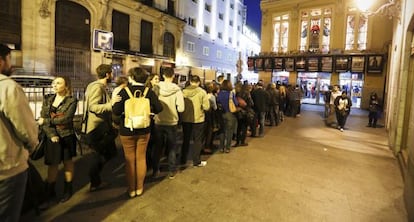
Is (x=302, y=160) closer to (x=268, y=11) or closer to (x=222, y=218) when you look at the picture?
(x=222, y=218)

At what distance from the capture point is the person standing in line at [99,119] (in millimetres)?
3922

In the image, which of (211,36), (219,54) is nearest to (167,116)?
(211,36)

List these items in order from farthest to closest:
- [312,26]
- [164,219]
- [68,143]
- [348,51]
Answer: [312,26]
[348,51]
[68,143]
[164,219]

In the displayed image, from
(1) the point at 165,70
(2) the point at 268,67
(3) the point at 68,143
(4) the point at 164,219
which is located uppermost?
(2) the point at 268,67

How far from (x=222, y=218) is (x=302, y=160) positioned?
138 inches

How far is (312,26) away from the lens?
24.6 meters

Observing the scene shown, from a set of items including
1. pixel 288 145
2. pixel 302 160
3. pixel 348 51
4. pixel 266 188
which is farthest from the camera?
pixel 348 51

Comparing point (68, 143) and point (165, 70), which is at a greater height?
point (165, 70)

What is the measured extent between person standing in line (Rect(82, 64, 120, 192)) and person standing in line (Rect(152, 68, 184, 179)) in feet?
2.78

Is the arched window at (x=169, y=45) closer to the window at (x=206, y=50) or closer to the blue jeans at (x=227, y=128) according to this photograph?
the window at (x=206, y=50)

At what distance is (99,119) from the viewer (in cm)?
402

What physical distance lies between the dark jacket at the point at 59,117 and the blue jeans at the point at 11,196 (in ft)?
4.77

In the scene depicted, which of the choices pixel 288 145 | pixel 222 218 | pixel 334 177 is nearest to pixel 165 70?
pixel 222 218

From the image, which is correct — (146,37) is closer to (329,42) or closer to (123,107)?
(329,42)
